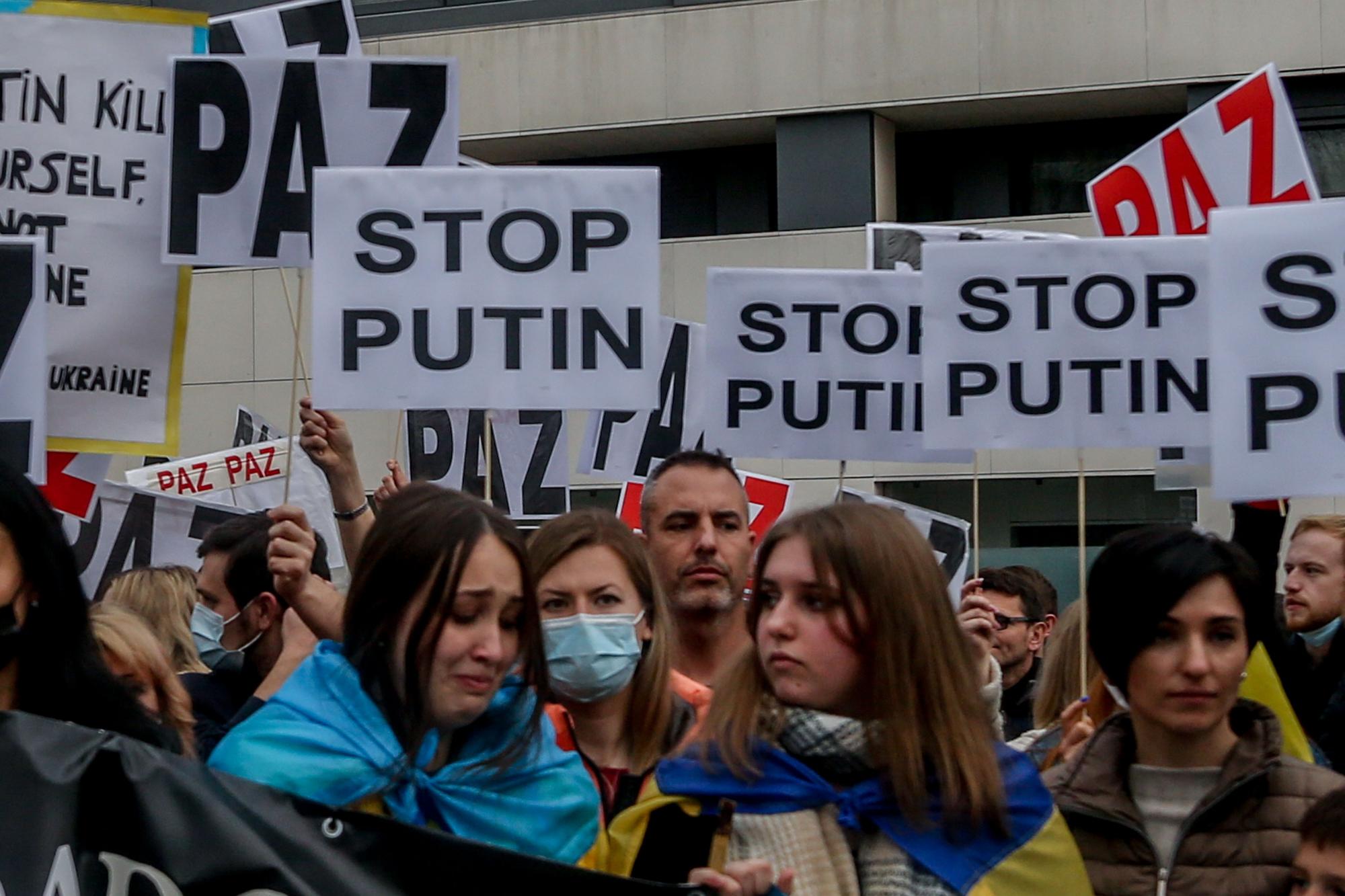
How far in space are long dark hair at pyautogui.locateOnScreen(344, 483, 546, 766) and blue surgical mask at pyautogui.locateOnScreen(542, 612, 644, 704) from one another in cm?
57

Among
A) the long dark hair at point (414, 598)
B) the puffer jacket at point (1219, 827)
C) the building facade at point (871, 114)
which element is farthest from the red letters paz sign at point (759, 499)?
the building facade at point (871, 114)

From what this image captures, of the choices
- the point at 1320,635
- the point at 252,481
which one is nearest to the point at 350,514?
the point at 1320,635

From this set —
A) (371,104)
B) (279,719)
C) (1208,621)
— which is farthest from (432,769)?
(371,104)

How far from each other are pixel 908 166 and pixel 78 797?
16.3m

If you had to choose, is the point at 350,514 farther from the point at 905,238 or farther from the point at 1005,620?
the point at 905,238

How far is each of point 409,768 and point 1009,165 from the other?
15700 mm

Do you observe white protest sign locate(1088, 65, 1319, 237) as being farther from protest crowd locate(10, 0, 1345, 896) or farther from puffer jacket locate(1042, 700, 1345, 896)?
puffer jacket locate(1042, 700, 1345, 896)

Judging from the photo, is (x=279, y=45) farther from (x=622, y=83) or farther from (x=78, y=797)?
(x=622, y=83)

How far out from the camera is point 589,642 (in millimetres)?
3957

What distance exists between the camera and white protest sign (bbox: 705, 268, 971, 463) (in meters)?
6.49

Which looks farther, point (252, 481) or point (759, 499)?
point (252, 481)

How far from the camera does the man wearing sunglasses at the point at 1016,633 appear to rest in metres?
6.80

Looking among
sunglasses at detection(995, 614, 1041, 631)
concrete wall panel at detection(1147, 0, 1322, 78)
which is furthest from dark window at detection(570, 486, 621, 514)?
sunglasses at detection(995, 614, 1041, 631)

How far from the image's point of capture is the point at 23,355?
532 centimetres
